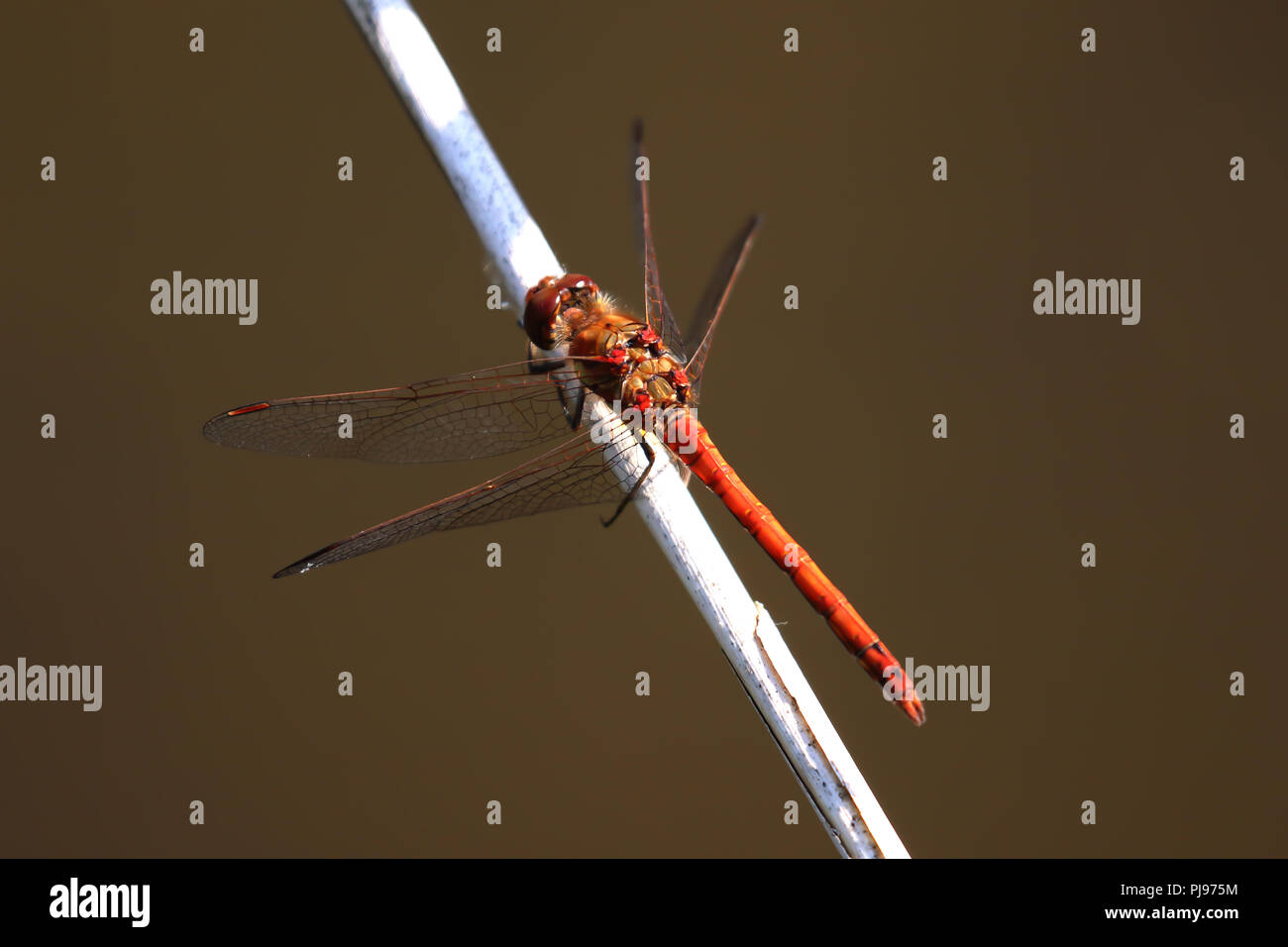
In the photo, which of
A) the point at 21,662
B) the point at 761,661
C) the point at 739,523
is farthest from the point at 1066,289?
the point at 21,662

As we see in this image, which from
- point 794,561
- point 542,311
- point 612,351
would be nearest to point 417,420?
point 542,311

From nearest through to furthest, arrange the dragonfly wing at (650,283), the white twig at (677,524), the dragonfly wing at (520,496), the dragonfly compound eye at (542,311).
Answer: the white twig at (677,524)
the dragonfly wing at (520,496)
the dragonfly compound eye at (542,311)
the dragonfly wing at (650,283)

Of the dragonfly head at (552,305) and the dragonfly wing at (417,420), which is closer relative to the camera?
the dragonfly wing at (417,420)

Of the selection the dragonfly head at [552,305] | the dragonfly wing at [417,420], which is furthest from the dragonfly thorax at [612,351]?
the dragonfly wing at [417,420]

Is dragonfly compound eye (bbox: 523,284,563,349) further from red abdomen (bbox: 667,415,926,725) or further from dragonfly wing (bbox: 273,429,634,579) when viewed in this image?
red abdomen (bbox: 667,415,926,725)

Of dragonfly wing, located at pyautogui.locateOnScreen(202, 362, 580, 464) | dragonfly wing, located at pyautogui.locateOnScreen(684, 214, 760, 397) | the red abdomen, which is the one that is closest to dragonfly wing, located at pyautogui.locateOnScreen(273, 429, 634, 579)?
dragonfly wing, located at pyautogui.locateOnScreen(202, 362, 580, 464)

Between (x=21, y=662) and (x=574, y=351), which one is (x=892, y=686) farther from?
(x=21, y=662)

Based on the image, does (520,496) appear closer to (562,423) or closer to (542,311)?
(562,423)

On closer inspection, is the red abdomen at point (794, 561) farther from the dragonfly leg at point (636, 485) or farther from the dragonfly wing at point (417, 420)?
the dragonfly wing at point (417, 420)
